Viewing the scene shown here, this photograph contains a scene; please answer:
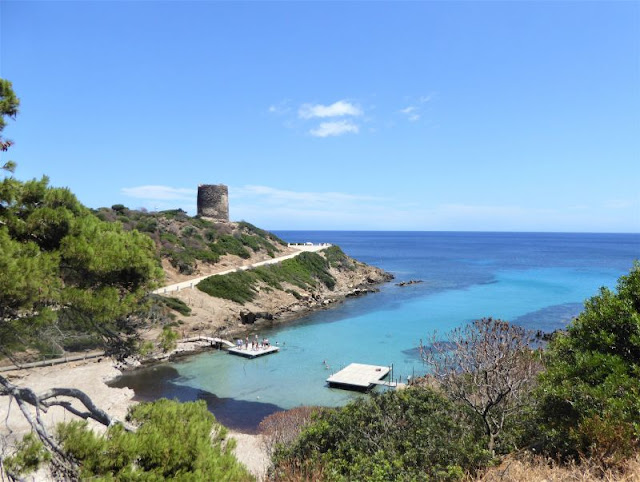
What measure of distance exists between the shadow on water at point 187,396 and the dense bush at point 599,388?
47.9 ft

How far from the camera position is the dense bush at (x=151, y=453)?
4.96 m

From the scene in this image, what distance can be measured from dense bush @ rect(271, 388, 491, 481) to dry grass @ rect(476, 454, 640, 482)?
0.55m

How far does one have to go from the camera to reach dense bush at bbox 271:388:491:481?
7238mm

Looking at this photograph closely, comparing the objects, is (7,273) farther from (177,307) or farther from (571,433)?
(177,307)

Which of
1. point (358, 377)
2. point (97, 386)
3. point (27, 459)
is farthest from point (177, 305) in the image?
point (27, 459)

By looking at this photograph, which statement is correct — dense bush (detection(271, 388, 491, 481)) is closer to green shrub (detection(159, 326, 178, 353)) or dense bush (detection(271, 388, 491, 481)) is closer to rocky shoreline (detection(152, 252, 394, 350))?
green shrub (detection(159, 326, 178, 353))

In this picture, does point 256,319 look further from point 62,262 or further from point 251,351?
point 62,262

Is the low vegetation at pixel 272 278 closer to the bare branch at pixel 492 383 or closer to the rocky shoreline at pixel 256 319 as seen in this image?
the rocky shoreline at pixel 256 319

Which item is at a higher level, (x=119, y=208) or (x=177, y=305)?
(x=119, y=208)

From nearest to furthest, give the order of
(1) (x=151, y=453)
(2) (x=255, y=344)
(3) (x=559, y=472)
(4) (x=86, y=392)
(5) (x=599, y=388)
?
1. (1) (x=151, y=453)
2. (3) (x=559, y=472)
3. (5) (x=599, y=388)
4. (4) (x=86, y=392)
5. (2) (x=255, y=344)

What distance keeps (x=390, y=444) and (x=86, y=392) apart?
19.2 m

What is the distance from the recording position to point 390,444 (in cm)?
798

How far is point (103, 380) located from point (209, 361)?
274 inches

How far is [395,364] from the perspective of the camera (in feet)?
93.0
